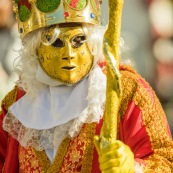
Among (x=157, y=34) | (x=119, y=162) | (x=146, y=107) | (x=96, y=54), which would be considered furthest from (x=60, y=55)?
(x=157, y=34)

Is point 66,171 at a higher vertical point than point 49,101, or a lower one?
lower

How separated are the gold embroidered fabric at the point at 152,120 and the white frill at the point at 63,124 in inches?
3.5

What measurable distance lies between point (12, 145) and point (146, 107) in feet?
2.00

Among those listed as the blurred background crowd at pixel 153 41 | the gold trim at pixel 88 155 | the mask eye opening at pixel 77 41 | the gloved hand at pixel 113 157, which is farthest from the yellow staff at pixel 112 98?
the blurred background crowd at pixel 153 41

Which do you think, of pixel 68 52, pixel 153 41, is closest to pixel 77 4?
pixel 68 52

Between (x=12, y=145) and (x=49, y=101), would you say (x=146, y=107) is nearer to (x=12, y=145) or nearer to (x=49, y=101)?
(x=49, y=101)

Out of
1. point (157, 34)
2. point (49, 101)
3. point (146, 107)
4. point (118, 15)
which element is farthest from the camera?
point (157, 34)

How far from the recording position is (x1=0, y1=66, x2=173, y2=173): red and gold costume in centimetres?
243

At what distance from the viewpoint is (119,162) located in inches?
86.0

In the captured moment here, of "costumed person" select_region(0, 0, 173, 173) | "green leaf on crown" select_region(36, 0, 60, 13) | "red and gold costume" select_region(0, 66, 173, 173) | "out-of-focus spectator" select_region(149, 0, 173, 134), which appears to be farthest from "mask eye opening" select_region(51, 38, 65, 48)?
"out-of-focus spectator" select_region(149, 0, 173, 134)

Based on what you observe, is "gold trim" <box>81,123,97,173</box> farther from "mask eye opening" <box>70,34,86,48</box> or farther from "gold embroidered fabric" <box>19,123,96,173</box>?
"mask eye opening" <box>70,34,86,48</box>

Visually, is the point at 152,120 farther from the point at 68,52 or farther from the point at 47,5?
the point at 47,5

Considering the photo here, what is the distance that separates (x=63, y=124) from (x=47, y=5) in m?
0.46

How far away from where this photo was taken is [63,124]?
2.58 metres
